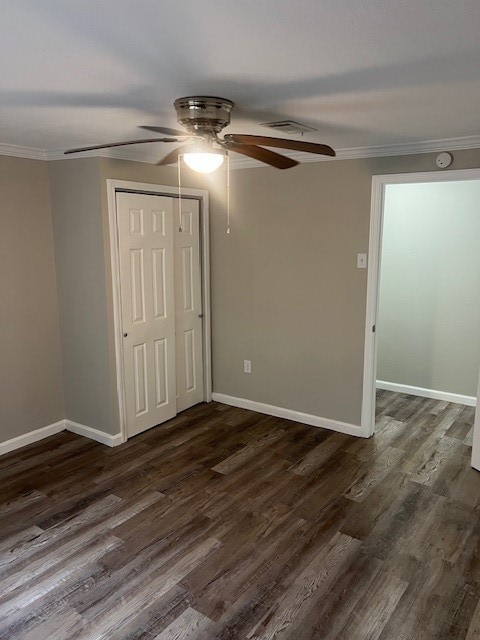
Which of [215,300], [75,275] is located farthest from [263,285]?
[75,275]

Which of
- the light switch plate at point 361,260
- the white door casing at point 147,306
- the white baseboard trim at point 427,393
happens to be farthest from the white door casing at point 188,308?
the white baseboard trim at point 427,393

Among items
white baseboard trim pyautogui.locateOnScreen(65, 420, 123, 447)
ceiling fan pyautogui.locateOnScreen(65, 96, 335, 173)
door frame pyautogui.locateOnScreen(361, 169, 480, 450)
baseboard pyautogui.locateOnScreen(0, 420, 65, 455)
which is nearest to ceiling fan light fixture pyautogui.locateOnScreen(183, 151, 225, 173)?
ceiling fan pyautogui.locateOnScreen(65, 96, 335, 173)

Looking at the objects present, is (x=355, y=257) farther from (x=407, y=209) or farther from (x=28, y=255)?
(x=28, y=255)

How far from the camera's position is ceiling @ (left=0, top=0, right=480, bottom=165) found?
133 centimetres

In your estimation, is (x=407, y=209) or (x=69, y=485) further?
(x=407, y=209)

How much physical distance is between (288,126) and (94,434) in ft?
9.42

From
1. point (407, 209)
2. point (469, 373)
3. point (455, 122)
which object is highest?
point (455, 122)

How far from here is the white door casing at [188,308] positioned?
4363mm

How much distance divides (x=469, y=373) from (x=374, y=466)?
5.74 ft

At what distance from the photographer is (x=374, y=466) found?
355cm

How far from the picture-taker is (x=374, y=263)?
3.70m

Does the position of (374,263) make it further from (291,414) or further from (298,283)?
(291,414)

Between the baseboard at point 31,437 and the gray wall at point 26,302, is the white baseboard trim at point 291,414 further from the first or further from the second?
the gray wall at point 26,302

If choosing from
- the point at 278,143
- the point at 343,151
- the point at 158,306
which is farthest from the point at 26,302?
the point at 343,151
